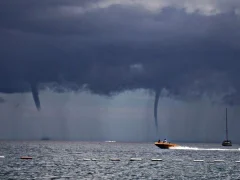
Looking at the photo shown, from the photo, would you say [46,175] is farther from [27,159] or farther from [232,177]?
[27,159]

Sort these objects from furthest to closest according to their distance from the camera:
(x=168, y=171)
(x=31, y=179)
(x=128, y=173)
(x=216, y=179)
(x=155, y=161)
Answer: (x=155, y=161)
(x=168, y=171)
(x=128, y=173)
(x=216, y=179)
(x=31, y=179)

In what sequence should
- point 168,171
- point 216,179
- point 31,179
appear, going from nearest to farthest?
point 31,179 → point 216,179 → point 168,171

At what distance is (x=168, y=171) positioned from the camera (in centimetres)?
13875

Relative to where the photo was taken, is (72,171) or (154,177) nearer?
(154,177)

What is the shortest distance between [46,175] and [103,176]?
1259cm

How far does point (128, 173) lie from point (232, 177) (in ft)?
79.3

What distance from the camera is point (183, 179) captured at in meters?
117

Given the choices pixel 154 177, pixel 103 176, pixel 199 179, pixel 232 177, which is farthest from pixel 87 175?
pixel 232 177

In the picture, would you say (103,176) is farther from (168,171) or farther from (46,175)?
(168,171)

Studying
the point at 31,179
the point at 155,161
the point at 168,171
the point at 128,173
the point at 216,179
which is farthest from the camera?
the point at 155,161

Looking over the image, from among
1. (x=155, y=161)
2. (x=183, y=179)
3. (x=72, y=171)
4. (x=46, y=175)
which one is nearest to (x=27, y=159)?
(x=155, y=161)

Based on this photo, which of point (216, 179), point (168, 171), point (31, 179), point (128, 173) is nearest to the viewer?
point (31, 179)

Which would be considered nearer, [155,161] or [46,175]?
[46,175]

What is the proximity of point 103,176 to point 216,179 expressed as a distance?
24.8 meters
